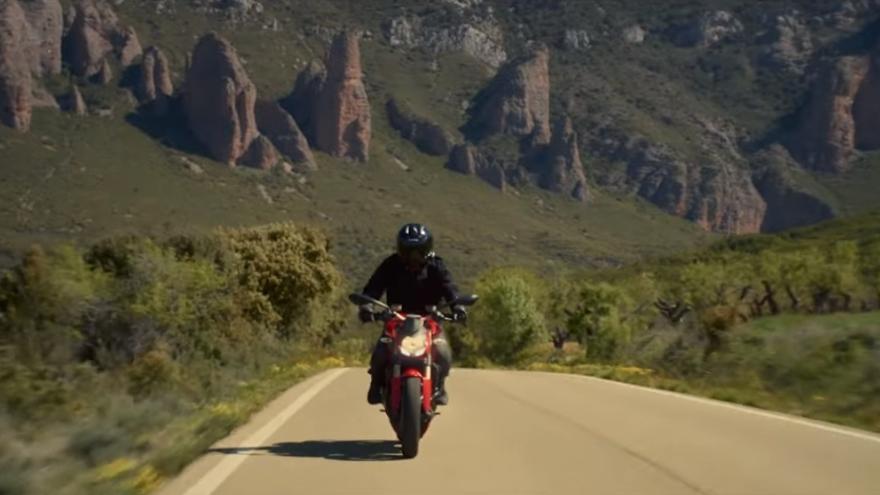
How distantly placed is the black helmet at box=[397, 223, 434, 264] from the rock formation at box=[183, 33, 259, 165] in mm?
140973

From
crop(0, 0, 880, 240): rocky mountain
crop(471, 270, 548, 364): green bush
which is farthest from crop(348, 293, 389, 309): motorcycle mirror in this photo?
crop(0, 0, 880, 240): rocky mountain

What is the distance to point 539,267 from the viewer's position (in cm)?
12312

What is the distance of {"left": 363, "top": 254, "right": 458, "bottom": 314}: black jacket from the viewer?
10836 mm

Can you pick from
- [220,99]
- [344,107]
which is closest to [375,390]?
[220,99]

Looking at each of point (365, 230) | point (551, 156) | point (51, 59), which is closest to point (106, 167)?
point (365, 230)

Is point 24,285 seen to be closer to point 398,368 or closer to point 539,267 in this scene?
point 398,368

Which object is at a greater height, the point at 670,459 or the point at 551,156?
the point at 551,156

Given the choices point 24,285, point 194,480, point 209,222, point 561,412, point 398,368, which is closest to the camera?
point 194,480

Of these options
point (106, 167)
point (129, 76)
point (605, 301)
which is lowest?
point (605, 301)

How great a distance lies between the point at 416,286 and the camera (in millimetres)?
10852

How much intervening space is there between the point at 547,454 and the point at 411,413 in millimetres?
1439

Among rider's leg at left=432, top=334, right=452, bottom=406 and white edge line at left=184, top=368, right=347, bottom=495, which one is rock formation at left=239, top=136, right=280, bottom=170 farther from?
rider's leg at left=432, top=334, right=452, bottom=406

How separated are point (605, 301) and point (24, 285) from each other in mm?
41374

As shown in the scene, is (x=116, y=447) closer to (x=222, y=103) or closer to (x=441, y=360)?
(x=441, y=360)
